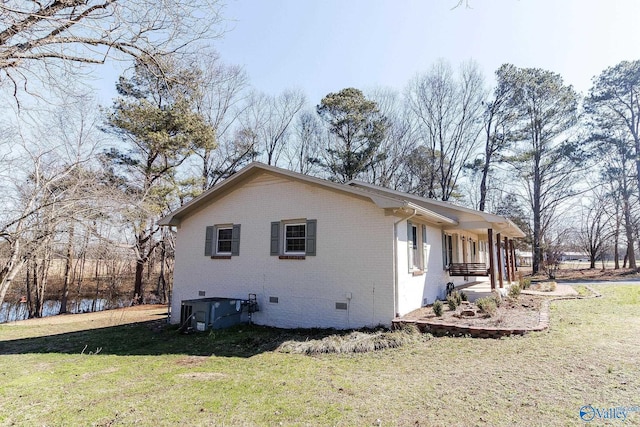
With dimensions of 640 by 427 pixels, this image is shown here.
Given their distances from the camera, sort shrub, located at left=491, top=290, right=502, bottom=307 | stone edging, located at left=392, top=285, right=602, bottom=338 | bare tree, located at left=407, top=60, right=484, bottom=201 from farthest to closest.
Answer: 1. bare tree, located at left=407, top=60, right=484, bottom=201
2. shrub, located at left=491, top=290, right=502, bottom=307
3. stone edging, located at left=392, top=285, right=602, bottom=338

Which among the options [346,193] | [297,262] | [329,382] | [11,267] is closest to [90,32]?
[329,382]

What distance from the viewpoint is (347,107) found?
74.0ft

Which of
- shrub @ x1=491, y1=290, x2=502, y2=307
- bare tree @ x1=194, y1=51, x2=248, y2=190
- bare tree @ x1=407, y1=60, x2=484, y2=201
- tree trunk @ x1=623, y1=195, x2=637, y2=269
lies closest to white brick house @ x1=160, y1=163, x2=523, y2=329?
shrub @ x1=491, y1=290, x2=502, y2=307

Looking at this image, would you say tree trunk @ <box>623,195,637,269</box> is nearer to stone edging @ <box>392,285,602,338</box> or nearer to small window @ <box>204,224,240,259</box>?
stone edging @ <box>392,285,602,338</box>

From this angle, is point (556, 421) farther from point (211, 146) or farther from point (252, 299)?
point (211, 146)

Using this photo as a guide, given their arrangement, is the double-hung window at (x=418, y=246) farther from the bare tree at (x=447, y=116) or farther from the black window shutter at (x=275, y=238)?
the bare tree at (x=447, y=116)

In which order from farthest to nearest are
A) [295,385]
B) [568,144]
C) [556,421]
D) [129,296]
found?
[568,144]
[129,296]
[295,385]
[556,421]

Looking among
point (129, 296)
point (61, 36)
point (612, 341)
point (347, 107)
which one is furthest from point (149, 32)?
point (129, 296)

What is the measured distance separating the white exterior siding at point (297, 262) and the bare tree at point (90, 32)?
5.29 m

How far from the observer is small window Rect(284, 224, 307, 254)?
9.34 m

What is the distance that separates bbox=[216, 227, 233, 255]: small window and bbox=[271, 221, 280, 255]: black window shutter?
1753 mm

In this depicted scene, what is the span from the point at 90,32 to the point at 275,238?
6379 millimetres

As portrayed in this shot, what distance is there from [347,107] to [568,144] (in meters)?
16.4

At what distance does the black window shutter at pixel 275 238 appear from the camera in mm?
9445
